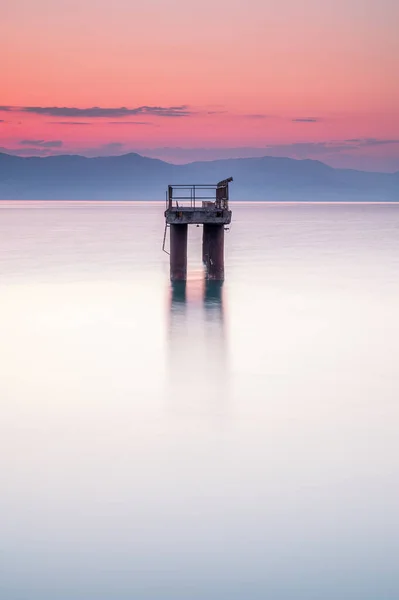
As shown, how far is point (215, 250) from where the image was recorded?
31.8m

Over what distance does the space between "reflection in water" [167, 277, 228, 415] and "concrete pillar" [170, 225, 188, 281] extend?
1.46 metres

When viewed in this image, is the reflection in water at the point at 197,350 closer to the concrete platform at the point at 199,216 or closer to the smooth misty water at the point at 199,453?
the smooth misty water at the point at 199,453

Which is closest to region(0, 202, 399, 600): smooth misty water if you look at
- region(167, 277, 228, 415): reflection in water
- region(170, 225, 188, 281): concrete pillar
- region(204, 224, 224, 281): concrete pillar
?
region(167, 277, 228, 415): reflection in water

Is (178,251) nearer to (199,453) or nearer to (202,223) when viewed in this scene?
(202,223)

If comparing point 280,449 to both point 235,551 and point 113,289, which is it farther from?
point 113,289

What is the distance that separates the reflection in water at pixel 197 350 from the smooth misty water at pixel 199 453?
0.21ft

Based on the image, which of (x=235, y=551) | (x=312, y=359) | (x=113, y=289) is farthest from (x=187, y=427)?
Answer: (x=113, y=289)

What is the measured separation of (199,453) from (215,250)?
20711 mm

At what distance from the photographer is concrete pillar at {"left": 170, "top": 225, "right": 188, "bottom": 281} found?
3033 cm

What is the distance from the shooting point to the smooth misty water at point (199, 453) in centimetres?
792

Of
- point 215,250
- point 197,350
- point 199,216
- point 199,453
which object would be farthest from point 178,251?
point 199,453

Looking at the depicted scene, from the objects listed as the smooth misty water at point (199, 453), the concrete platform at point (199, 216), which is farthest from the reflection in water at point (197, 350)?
the concrete platform at point (199, 216)

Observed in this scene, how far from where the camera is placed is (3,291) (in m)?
32.0

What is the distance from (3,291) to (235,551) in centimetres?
2514
